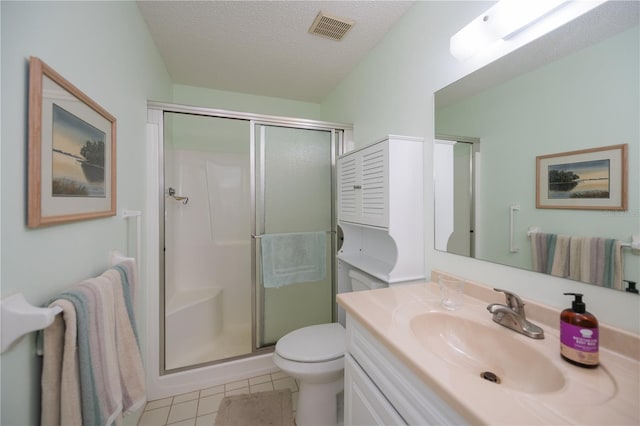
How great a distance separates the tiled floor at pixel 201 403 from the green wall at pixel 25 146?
Result: 1.05 meters

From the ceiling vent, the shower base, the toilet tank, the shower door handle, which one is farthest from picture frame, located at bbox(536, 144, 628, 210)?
the shower door handle

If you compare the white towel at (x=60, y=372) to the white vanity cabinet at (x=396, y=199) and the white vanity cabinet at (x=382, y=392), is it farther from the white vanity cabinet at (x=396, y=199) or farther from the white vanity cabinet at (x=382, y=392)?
the white vanity cabinet at (x=396, y=199)

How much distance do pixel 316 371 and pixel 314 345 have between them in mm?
151

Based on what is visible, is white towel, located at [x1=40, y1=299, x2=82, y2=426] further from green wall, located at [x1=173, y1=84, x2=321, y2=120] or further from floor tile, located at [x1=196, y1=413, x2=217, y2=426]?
green wall, located at [x1=173, y1=84, x2=321, y2=120]

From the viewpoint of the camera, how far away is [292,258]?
1944 millimetres

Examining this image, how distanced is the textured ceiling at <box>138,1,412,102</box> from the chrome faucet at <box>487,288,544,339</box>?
1.58m

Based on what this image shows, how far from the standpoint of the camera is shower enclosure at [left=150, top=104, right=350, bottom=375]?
1853mm

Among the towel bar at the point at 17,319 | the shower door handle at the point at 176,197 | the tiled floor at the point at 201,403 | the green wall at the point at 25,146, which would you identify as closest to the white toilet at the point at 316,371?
the tiled floor at the point at 201,403

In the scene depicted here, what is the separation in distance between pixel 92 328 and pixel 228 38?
181 cm

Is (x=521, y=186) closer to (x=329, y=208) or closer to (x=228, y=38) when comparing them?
(x=329, y=208)

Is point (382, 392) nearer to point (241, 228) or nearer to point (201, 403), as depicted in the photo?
point (201, 403)

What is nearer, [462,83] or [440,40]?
[462,83]

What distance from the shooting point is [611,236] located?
700 millimetres

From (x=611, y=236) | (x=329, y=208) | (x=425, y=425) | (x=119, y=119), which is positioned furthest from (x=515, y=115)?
(x=119, y=119)
